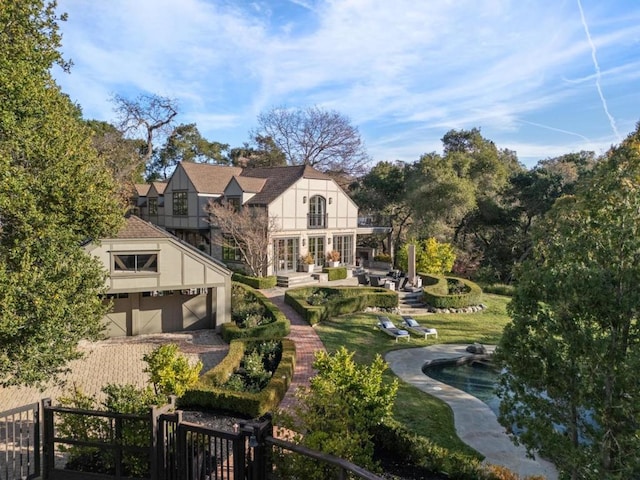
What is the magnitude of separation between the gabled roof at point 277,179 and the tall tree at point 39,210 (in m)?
17.7

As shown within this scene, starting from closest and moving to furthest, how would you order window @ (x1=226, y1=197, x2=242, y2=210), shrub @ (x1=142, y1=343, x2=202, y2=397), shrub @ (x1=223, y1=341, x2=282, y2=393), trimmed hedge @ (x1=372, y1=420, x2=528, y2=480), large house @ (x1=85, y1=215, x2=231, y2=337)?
1. trimmed hedge @ (x1=372, y1=420, x2=528, y2=480)
2. shrub @ (x1=142, y1=343, x2=202, y2=397)
3. shrub @ (x1=223, y1=341, x2=282, y2=393)
4. large house @ (x1=85, y1=215, x2=231, y2=337)
5. window @ (x1=226, y1=197, x2=242, y2=210)

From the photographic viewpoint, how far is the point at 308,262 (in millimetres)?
28172

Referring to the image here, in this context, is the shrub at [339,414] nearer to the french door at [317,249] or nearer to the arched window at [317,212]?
the french door at [317,249]

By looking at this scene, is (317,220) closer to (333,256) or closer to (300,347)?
(333,256)

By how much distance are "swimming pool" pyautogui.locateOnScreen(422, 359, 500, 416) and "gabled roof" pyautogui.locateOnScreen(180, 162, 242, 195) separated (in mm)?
20763

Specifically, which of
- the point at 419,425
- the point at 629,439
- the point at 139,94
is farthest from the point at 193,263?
the point at 139,94

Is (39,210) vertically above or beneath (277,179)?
beneath

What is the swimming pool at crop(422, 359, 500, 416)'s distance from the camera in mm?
12423

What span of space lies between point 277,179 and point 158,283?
49.6 feet

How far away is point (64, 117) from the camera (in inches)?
360

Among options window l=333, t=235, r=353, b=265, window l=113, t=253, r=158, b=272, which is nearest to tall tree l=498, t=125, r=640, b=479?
window l=113, t=253, r=158, b=272

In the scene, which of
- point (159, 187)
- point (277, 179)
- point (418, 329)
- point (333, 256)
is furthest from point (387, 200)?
point (418, 329)

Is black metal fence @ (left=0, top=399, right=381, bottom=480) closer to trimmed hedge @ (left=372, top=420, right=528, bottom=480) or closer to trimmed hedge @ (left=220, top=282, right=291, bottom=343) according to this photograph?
trimmed hedge @ (left=372, top=420, right=528, bottom=480)

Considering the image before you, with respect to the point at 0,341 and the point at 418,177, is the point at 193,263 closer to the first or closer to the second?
the point at 0,341
